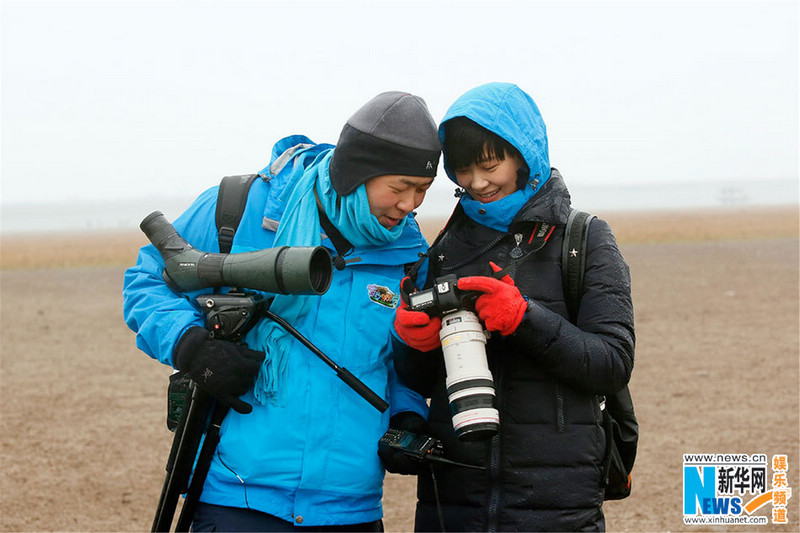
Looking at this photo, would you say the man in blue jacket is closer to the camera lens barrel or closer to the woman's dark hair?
the woman's dark hair

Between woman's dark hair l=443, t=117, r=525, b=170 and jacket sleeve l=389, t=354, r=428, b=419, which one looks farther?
jacket sleeve l=389, t=354, r=428, b=419

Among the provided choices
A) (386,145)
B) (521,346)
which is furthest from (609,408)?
(386,145)

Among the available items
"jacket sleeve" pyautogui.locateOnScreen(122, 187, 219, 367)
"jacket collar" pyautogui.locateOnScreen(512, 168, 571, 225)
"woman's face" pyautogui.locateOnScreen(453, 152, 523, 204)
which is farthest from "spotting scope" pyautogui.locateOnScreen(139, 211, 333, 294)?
"jacket collar" pyautogui.locateOnScreen(512, 168, 571, 225)

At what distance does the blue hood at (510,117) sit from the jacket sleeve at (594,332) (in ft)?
0.98

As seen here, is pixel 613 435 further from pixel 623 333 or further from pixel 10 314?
pixel 10 314

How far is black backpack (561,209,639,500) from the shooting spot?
270 cm

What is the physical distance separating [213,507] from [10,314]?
18.0m

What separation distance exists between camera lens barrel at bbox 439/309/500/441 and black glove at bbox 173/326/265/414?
0.67 m

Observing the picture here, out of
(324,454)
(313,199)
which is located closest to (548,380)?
(324,454)

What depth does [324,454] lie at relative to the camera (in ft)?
9.00

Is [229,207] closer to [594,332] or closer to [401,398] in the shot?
[401,398]

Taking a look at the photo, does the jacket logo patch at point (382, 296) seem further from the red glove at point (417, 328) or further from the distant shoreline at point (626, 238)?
the distant shoreline at point (626, 238)

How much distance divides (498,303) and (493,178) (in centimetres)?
50

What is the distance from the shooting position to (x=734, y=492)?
626 centimetres
